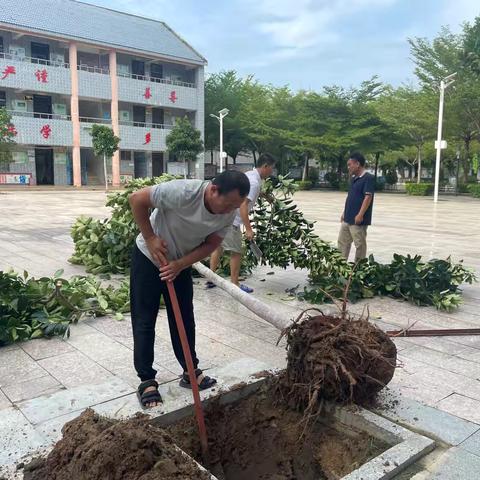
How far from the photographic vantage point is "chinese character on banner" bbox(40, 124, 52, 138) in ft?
113

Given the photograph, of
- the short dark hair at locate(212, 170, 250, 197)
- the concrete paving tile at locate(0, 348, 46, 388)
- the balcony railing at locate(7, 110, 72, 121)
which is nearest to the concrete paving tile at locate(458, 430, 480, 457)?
the short dark hair at locate(212, 170, 250, 197)

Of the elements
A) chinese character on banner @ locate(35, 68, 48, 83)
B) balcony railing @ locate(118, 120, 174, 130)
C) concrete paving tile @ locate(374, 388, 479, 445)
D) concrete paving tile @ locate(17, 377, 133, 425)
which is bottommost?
concrete paving tile @ locate(374, 388, 479, 445)

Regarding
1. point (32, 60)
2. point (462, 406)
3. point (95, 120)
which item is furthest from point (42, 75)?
point (462, 406)

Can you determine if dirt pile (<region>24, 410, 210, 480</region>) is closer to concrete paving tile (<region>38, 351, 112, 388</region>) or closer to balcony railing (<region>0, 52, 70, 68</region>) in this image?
concrete paving tile (<region>38, 351, 112, 388</region>)

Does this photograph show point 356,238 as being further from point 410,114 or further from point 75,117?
point 75,117

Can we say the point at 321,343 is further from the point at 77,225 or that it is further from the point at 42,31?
the point at 42,31

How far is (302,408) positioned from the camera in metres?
3.05

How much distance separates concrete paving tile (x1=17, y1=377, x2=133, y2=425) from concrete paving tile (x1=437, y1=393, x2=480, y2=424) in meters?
2.08

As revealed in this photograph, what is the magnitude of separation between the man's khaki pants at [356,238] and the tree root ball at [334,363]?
3.70 metres

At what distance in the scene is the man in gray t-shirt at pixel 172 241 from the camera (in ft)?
9.33

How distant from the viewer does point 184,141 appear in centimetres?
3634

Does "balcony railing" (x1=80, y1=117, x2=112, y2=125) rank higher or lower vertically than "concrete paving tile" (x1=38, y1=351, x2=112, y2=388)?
higher

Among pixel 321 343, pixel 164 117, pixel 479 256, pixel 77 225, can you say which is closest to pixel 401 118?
pixel 164 117

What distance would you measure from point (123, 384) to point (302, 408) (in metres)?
1.22
